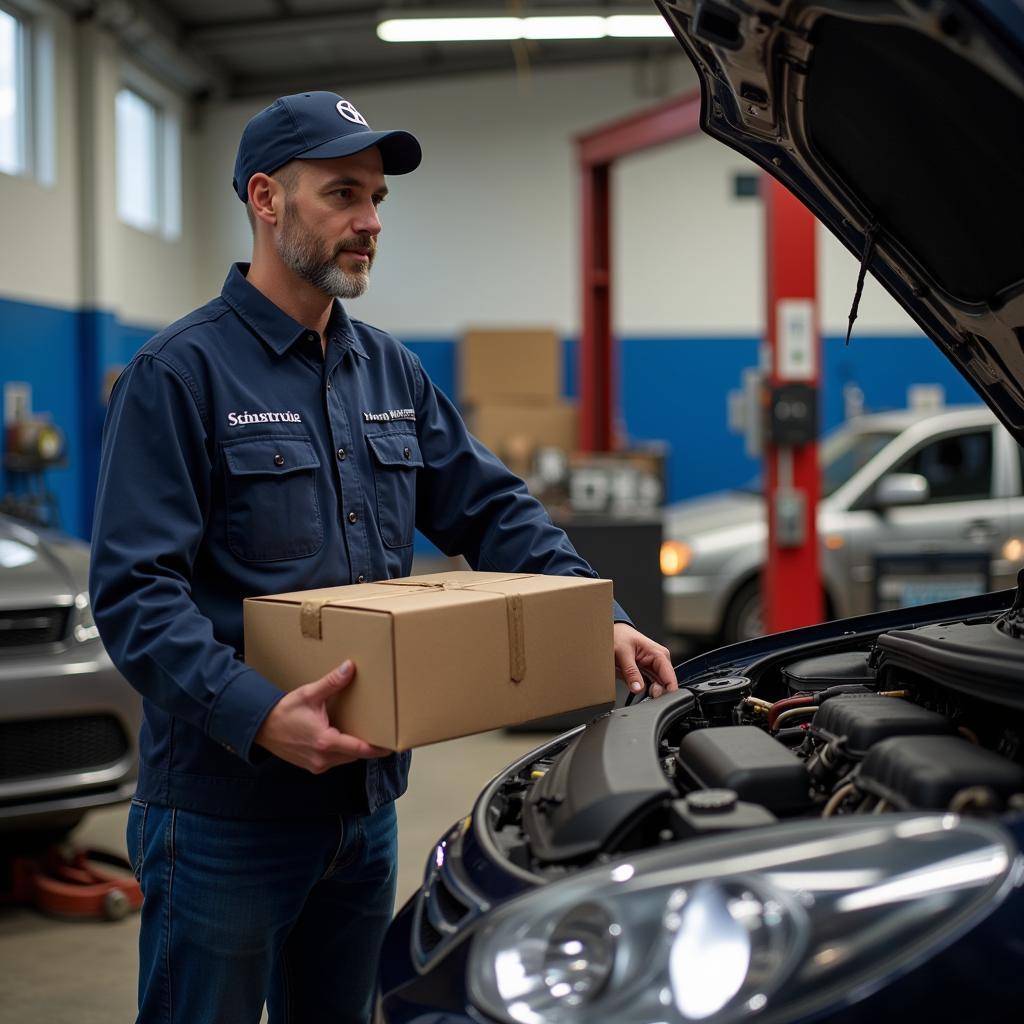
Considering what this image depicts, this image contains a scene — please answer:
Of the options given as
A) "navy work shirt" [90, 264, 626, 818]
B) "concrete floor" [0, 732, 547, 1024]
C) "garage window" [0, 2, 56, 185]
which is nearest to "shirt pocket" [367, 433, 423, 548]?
"navy work shirt" [90, 264, 626, 818]

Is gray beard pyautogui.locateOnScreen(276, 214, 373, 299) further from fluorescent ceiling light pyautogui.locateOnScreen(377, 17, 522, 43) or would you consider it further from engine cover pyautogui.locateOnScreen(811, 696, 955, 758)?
fluorescent ceiling light pyautogui.locateOnScreen(377, 17, 522, 43)

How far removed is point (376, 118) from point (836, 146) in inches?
433

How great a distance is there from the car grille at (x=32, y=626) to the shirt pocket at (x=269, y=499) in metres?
1.81

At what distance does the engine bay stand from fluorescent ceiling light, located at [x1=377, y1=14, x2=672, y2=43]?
719 cm

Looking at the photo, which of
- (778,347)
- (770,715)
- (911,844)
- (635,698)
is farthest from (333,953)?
(778,347)

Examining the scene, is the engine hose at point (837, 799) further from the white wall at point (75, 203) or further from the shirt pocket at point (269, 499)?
the white wall at point (75, 203)

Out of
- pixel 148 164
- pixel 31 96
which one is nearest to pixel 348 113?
pixel 31 96

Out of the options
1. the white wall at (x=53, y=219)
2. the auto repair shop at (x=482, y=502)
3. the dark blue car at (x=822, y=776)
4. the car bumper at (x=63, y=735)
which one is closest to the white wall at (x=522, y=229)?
the auto repair shop at (x=482, y=502)

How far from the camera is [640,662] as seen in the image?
1.92m

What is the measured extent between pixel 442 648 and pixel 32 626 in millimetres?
2133

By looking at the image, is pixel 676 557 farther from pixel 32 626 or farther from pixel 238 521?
pixel 238 521

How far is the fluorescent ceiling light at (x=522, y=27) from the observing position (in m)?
8.35

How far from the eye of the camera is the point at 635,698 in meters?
2.00

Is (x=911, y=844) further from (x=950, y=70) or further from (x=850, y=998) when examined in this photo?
(x=950, y=70)
